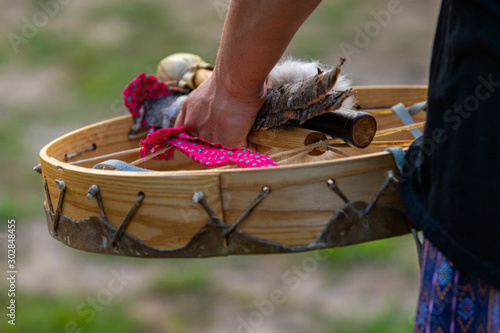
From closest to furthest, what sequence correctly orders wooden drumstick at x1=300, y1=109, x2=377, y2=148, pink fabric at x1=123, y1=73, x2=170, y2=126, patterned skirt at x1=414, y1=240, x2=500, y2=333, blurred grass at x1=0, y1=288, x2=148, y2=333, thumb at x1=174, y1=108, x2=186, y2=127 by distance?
patterned skirt at x1=414, y1=240, x2=500, y2=333 < wooden drumstick at x1=300, y1=109, x2=377, y2=148 < thumb at x1=174, y1=108, x2=186, y2=127 < pink fabric at x1=123, y1=73, x2=170, y2=126 < blurred grass at x1=0, y1=288, x2=148, y2=333

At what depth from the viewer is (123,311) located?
2684 mm

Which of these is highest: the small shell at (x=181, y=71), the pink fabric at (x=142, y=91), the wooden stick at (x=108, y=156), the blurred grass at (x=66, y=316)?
the small shell at (x=181, y=71)

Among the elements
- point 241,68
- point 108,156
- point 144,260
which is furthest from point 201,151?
point 144,260

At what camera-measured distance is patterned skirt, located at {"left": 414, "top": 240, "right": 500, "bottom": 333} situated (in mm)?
774

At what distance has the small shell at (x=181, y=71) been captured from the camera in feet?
4.84

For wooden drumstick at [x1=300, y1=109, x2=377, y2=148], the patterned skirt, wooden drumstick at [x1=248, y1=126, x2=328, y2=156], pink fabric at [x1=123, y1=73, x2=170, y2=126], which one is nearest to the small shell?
pink fabric at [x1=123, y1=73, x2=170, y2=126]

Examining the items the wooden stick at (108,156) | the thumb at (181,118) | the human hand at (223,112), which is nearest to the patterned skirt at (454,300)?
the human hand at (223,112)

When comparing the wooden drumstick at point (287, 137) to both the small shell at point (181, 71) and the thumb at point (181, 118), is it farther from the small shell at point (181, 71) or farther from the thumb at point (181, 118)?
the small shell at point (181, 71)

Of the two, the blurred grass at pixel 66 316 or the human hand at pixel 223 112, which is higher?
the human hand at pixel 223 112

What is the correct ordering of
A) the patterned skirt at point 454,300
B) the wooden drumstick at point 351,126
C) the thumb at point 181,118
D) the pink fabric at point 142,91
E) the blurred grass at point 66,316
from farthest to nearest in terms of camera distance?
the blurred grass at point 66,316 < the pink fabric at point 142,91 < the thumb at point 181,118 < the wooden drumstick at point 351,126 < the patterned skirt at point 454,300

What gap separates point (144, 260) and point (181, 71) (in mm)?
1816

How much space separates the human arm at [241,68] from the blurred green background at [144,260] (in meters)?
0.33

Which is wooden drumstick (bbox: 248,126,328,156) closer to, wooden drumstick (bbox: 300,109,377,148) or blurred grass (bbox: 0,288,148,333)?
wooden drumstick (bbox: 300,109,377,148)

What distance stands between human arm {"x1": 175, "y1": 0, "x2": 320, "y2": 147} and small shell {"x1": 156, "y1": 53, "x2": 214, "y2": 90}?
0.80 feet
